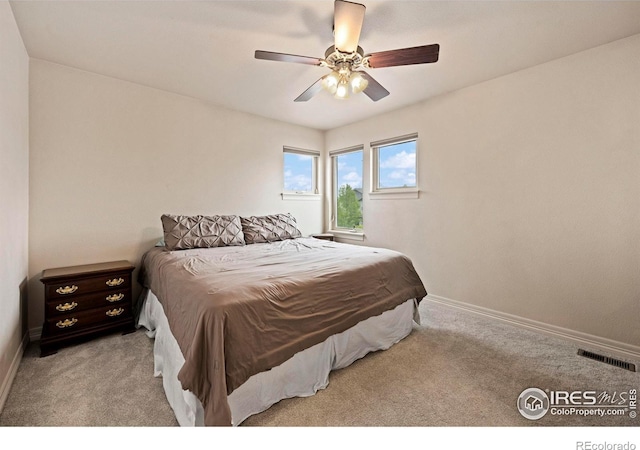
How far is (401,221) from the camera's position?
141 inches

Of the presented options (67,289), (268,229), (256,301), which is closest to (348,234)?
(268,229)

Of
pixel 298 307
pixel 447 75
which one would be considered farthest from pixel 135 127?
pixel 447 75

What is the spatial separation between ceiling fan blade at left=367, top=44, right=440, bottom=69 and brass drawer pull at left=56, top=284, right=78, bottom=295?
2.87 m

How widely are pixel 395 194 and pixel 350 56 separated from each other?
2.13 m

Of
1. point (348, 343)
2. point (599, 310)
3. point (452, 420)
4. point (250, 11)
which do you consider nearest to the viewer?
point (452, 420)

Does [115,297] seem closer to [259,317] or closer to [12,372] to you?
[12,372]

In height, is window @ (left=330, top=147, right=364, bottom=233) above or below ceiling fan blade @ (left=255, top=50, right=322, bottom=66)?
below

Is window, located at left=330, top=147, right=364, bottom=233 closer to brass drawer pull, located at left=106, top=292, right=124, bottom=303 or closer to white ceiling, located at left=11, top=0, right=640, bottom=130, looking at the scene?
white ceiling, located at left=11, top=0, right=640, bottom=130

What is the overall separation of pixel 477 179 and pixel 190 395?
121 inches

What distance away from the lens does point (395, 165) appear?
12.3 feet

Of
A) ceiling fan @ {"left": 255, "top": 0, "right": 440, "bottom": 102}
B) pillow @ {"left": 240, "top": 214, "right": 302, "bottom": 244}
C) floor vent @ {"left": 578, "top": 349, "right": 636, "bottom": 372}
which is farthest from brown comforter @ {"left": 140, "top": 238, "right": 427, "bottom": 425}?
ceiling fan @ {"left": 255, "top": 0, "right": 440, "bottom": 102}

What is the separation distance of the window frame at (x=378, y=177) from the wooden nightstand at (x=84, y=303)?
9.95ft

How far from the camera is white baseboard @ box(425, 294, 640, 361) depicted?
2.10 m

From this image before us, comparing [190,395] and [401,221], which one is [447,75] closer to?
→ [401,221]
